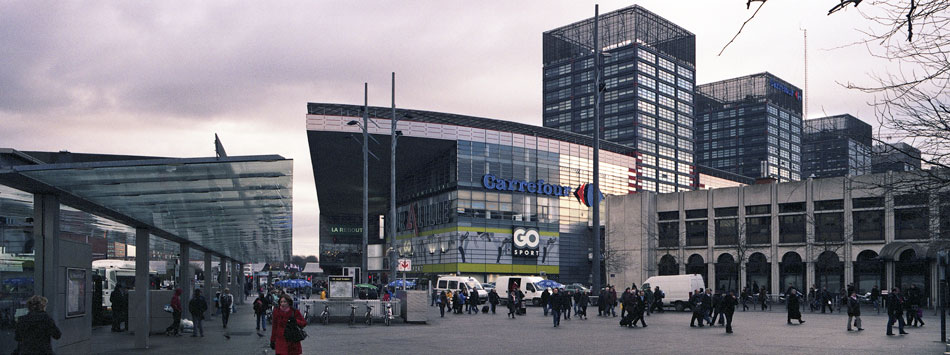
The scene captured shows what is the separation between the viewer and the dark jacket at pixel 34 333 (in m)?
10.0

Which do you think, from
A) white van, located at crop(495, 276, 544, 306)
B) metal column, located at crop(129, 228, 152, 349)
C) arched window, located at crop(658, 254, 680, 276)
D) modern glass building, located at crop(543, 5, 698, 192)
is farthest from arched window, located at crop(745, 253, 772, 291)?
modern glass building, located at crop(543, 5, 698, 192)

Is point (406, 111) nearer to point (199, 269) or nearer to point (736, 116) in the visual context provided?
point (199, 269)

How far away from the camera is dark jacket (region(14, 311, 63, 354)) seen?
10.0m

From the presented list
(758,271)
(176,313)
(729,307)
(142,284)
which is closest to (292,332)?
(142,284)

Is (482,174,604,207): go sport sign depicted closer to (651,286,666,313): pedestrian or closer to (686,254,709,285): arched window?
(686,254,709,285): arched window

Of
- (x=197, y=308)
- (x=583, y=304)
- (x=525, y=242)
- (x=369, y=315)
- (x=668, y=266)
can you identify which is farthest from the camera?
(x=525, y=242)

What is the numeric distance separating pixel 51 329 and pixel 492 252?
7333 centimetres

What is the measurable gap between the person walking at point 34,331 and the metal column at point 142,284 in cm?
950

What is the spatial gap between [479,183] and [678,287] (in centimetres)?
3912

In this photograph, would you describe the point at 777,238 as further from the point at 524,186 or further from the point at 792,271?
the point at 524,186

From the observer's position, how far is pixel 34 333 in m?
10.0

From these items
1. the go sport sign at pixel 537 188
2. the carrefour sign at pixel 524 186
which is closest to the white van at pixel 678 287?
the go sport sign at pixel 537 188

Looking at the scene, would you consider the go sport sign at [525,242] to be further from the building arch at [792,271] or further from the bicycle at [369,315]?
the bicycle at [369,315]

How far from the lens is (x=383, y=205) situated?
4815 inches
